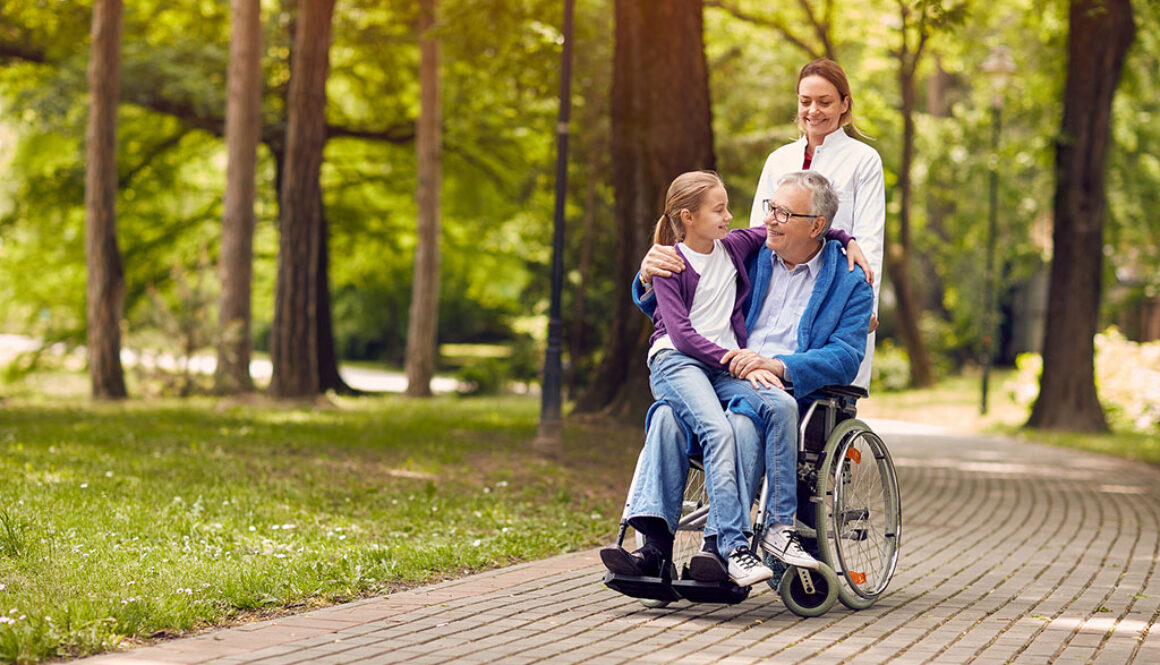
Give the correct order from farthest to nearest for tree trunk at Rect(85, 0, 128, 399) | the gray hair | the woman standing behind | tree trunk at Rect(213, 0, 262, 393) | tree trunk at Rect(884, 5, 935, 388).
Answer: tree trunk at Rect(884, 5, 935, 388) < tree trunk at Rect(85, 0, 128, 399) < tree trunk at Rect(213, 0, 262, 393) < the woman standing behind < the gray hair

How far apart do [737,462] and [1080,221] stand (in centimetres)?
1578

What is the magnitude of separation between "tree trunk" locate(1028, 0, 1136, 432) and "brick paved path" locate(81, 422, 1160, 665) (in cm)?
1178

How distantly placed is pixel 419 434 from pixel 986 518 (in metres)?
6.01

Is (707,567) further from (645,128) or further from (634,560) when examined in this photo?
(645,128)

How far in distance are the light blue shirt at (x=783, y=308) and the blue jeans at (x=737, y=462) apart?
34cm

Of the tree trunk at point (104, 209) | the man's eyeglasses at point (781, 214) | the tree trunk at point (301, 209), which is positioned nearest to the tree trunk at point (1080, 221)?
the tree trunk at point (301, 209)

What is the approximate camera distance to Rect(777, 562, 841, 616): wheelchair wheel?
5984 millimetres

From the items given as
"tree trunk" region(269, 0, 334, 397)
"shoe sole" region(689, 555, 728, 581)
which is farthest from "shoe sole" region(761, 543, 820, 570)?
"tree trunk" region(269, 0, 334, 397)

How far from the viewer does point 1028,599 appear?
6656 millimetres

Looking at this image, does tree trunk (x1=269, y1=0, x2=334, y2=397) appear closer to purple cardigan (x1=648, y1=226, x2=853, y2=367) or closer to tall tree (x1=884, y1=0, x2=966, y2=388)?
tall tree (x1=884, y1=0, x2=966, y2=388)

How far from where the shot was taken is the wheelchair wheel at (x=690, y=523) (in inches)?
239

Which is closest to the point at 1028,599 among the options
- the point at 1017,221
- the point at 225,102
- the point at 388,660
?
the point at 388,660

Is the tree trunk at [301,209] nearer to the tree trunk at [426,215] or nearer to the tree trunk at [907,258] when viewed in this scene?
the tree trunk at [426,215]

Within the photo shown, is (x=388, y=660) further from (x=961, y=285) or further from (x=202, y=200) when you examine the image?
(x=961, y=285)
